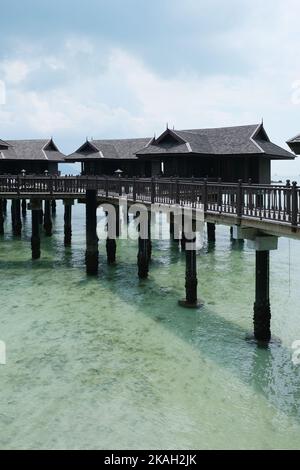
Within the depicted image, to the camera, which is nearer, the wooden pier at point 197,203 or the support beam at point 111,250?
the wooden pier at point 197,203

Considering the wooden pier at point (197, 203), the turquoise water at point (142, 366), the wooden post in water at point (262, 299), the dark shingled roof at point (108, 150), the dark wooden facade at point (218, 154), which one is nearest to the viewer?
→ the turquoise water at point (142, 366)

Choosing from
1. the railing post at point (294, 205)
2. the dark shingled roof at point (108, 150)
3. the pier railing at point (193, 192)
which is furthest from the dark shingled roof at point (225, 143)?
the railing post at point (294, 205)

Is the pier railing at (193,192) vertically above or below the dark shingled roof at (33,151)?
below

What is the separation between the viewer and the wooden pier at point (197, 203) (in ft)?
40.5

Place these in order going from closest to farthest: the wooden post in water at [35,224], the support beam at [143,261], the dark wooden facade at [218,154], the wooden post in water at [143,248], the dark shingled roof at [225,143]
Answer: the wooden post in water at [143,248]
the support beam at [143,261]
the wooden post in water at [35,224]
the dark shingled roof at [225,143]
the dark wooden facade at [218,154]

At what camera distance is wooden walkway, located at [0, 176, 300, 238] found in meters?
11.9

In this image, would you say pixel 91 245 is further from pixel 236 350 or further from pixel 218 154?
pixel 236 350

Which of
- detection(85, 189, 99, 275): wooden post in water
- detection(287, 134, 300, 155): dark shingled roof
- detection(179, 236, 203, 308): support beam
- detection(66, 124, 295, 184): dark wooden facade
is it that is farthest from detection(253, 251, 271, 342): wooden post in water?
detection(66, 124, 295, 184): dark wooden facade

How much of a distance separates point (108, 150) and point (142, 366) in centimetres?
2942

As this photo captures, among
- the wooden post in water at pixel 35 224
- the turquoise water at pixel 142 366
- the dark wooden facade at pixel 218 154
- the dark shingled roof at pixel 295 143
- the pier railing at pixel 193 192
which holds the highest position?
the dark wooden facade at pixel 218 154

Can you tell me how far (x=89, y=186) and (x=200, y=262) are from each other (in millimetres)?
8696

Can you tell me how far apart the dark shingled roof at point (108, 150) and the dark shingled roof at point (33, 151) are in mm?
3441

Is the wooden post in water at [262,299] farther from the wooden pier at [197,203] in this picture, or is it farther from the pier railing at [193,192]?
the pier railing at [193,192]
